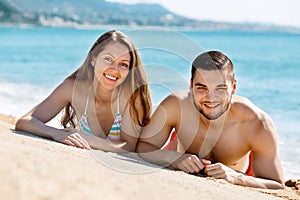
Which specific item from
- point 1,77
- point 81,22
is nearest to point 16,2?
point 81,22

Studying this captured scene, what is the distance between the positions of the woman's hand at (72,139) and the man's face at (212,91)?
0.92 m

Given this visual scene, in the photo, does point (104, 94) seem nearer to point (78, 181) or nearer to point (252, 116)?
point (252, 116)

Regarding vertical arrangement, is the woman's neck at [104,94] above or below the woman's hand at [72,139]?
above

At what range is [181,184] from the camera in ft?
Answer: 8.86

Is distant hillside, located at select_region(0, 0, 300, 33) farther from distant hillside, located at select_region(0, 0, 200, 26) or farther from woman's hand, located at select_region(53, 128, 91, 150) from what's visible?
woman's hand, located at select_region(53, 128, 91, 150)

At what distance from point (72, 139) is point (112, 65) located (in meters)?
0.71

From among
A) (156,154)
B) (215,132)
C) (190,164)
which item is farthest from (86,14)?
(190,164)

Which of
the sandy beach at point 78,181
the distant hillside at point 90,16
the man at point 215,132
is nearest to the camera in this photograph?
the sandy beach at point 78,181

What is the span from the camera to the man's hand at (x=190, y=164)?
3.53m

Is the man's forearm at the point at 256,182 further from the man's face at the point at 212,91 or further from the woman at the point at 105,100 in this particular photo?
the woman at the point at 105,100

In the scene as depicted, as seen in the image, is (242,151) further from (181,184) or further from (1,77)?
(1,77)

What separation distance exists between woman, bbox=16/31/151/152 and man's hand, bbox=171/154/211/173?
42 cm

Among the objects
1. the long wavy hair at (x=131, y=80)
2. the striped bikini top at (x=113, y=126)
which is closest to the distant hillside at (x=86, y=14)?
the long wavy hair at (x=131, y=80)

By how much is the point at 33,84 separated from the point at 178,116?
35.9 feet
